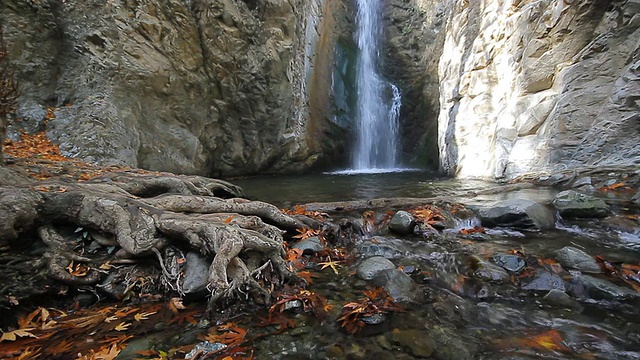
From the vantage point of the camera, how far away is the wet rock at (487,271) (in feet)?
9.39

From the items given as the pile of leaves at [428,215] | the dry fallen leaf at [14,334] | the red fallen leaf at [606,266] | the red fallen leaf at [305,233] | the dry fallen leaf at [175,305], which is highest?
the pile of leaves at [428,215]

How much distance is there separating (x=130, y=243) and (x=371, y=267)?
2.29 m

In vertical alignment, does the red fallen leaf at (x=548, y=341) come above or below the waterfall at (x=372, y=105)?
below

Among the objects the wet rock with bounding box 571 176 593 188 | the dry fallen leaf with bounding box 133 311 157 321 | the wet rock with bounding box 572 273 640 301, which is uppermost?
the wet rock with bounding box 571 176 593 188

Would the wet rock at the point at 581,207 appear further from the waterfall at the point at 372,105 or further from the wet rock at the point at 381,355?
the waterfall at the point at 372,105

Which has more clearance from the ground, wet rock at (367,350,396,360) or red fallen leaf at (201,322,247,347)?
red fallen leaf at (201,322,247,347)

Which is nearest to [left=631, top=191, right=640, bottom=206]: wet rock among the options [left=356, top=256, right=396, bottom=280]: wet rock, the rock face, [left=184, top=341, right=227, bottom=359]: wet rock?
[left=356, top=256, right=396, bottom=280]: wet rock

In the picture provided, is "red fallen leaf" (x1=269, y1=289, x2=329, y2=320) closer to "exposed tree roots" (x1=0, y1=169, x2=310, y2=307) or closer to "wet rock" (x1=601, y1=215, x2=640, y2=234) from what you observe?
"exposed tree roots" (x1=0, y1=169, x2=310, y2=307)

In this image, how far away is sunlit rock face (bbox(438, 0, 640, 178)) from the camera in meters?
6.41

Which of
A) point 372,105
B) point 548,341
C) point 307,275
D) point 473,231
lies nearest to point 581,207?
point 473,231

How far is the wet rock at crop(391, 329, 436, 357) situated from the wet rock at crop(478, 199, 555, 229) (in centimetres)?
313

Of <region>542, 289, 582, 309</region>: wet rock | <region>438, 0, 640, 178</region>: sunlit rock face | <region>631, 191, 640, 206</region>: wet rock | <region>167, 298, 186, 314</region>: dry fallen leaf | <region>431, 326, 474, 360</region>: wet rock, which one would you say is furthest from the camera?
<region>438, 0, 640, 178</region>: sunlit rock face

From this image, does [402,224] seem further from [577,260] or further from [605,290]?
[605,290]

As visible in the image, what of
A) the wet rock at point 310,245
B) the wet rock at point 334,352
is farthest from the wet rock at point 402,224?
the wet rock at point 334,352
